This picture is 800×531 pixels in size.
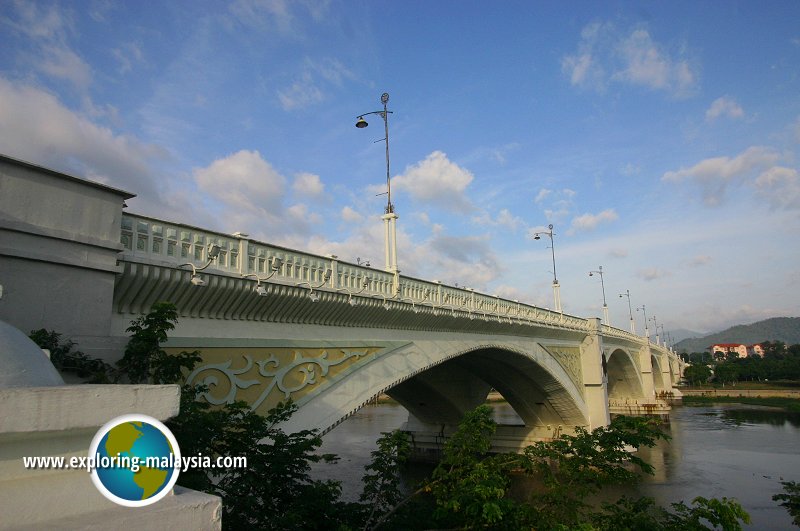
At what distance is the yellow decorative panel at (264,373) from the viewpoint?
28.2ft

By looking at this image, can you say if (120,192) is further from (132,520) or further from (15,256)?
(132,520)

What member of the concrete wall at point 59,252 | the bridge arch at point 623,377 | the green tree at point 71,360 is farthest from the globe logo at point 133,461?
the bridge arch at point 623,377

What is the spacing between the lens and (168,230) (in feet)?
27.7

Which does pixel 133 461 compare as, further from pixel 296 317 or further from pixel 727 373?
pixel 727 373

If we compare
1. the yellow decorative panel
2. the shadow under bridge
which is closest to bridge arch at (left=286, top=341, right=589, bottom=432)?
the shadow under bridge

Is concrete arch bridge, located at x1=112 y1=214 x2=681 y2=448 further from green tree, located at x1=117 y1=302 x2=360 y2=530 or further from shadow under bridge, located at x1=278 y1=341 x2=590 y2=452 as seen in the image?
shadow under bridge, located at x1=278 y1=341 x2=590 y2=452

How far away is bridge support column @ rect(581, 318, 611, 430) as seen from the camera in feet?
97.4

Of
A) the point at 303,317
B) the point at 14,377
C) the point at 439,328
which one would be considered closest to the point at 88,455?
the point at 14,377

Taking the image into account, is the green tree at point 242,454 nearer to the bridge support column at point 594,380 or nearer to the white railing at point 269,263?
the white railing at point 269,263

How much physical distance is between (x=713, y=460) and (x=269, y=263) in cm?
3175

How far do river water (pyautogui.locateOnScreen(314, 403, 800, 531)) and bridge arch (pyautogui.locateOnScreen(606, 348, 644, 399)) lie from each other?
540 centimetres

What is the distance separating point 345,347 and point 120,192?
20.1ft

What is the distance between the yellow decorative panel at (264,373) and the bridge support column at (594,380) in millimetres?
22589

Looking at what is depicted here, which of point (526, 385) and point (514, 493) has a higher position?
point (526, 385)
